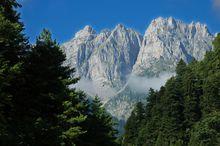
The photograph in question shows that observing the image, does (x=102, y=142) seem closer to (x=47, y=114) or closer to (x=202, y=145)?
(x=47, y=114)

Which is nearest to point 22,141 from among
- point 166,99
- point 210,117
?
point 210,117

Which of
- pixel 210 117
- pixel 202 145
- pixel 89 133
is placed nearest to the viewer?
pixel 89 133

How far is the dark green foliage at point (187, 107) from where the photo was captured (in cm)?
8625

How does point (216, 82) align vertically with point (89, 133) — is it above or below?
above

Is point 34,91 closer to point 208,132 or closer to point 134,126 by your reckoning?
point 208,132

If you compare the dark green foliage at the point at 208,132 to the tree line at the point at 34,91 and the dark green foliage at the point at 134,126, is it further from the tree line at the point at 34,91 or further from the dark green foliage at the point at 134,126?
the tree line at the point at 34,91

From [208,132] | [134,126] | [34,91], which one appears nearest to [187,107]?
[208,132]

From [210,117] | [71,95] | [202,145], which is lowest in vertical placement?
[71,95]

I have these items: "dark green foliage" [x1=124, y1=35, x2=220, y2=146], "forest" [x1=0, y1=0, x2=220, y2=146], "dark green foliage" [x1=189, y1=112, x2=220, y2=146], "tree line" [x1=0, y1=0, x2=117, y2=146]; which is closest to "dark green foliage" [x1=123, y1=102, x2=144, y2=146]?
"dark green foliage" [x1=124, y1=35, x2=220, y2=146]

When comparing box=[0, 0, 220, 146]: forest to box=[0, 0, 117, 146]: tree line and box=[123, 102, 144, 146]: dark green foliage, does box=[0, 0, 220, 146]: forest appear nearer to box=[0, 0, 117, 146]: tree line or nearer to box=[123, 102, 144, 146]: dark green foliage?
box=[0, 0, 117, 146]: tree line

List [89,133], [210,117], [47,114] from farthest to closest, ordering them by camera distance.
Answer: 1. [210,117]
2. [89,133]
3. [47,114]

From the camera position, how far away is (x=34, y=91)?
30.1m

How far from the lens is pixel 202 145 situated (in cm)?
7106

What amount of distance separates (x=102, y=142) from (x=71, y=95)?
580 inches
